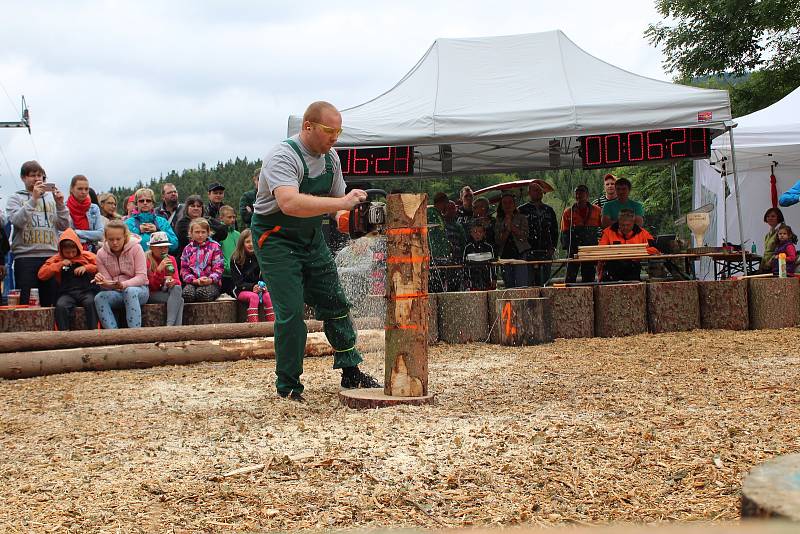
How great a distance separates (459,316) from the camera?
7.91m

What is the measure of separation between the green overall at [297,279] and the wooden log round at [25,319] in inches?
152

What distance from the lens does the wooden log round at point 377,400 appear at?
14.5 feet

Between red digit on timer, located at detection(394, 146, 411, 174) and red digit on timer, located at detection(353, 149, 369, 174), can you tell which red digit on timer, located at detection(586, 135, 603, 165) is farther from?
red digit on timer, located at detection(353, 149, 369, 174)

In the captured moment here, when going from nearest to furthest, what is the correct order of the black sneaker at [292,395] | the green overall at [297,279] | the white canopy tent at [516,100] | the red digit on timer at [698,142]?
the green overall at [297,279] < the black sneaker at [292,395] < the white canopy tent at [516,100] < the red digit on timer at [698,142]

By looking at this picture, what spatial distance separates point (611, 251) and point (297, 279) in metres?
5.22

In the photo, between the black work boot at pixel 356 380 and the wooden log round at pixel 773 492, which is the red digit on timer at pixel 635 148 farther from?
the wooden log round at pixel 773 492

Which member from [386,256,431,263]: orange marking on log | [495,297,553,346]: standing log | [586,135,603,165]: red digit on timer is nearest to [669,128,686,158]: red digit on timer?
[586,135,603,165]: red digit on timer

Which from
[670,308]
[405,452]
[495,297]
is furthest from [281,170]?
[670,308]

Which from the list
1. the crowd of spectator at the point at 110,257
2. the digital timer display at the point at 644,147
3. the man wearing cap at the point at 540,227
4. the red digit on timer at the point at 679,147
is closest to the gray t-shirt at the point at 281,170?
the crowd of spectator at the point at 110,257

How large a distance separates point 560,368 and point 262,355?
2.59 metres

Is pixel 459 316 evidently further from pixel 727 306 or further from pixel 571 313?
pixel 727 306

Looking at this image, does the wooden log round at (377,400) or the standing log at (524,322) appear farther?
the standing log at (524,322)

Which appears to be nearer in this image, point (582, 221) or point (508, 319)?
point (508, 319)

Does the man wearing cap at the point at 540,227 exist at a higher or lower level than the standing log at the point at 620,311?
higher
